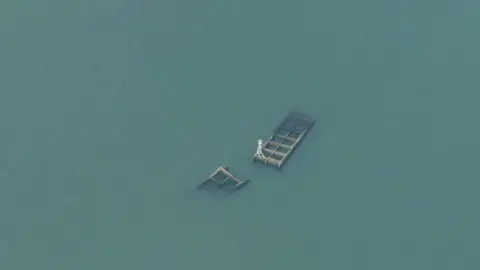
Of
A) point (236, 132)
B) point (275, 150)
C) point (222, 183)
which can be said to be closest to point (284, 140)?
point (275, 150)

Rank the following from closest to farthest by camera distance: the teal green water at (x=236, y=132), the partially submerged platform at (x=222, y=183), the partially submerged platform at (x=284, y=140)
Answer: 1. the teal green water at (x=236, y=132)
2. the partially submerged platform at (x=222, y=183)
3. the partially submerged platform at (x=284, y=140)

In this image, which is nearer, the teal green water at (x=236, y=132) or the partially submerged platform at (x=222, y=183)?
the teal green water at (x=236, y=132)

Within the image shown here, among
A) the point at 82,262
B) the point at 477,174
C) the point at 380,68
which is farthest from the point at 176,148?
the point at 477,174

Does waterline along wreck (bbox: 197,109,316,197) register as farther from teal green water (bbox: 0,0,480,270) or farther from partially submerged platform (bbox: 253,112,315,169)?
teal green water (bbox: 0,0,480,270)

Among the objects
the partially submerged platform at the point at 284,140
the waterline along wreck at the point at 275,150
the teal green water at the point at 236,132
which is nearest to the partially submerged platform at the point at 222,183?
the waterline along wreck at the point at 275,150

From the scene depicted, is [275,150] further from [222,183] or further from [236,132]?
[222,183]

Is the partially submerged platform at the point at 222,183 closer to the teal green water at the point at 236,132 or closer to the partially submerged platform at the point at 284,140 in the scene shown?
the teal green water at the point at 236,132

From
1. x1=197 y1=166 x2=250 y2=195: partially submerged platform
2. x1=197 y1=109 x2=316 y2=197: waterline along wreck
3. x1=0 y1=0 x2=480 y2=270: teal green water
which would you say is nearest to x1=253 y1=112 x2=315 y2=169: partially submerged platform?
x1=197 y1=109 x2=316 y2=197: waterline along wreck
